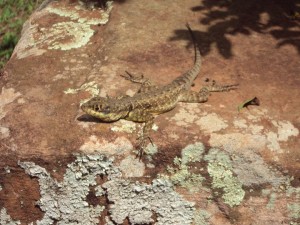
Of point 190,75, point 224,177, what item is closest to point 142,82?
point 190,75

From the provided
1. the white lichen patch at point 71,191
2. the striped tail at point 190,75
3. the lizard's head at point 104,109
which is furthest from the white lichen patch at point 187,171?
the striped tail at point 190,75

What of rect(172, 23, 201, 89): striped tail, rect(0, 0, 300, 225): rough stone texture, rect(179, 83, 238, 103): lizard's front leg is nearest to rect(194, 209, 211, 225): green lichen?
rect(0, 0, 300, 225): rough stone texture

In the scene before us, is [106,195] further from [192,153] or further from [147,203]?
[192,153]

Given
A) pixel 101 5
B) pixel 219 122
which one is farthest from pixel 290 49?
pixel 101 5

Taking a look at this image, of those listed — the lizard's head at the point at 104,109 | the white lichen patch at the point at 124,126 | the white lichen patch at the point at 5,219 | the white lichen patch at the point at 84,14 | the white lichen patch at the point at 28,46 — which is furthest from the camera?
the white lichen patch at the point at 84,14

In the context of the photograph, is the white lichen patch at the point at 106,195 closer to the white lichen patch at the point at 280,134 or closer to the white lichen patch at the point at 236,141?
the white lichen patch at the point at 236,141

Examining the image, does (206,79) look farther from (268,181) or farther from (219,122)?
(268,181)

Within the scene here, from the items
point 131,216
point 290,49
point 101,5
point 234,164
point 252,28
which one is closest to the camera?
point 234,164
